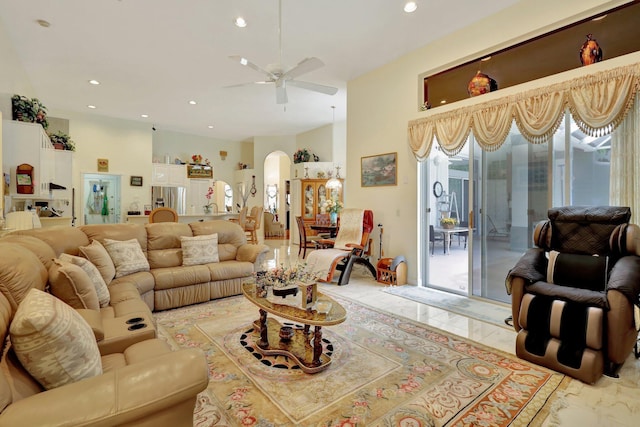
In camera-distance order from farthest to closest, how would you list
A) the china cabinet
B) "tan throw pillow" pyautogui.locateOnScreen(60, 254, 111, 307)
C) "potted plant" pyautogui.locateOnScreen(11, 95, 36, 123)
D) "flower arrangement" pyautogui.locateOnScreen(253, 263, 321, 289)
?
the china cabinet
"potted plant" pyautogui.locateOnScreen(11, 95, 36, 123)
"flower arrangement" pyautogui.locateOnScreen(253, 263, 321, 289)
"tan throw pillow" pyautogui.locateOnScreen(60, 254, 111, 307)

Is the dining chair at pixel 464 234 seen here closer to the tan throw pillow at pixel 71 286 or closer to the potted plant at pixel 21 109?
the tan throw pillow at pixel 71 286

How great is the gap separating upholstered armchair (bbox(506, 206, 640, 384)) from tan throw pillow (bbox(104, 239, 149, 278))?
381cm

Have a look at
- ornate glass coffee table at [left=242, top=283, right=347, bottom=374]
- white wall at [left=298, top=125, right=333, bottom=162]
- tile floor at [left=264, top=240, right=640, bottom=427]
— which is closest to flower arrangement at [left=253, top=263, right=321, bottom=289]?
ornate glass coffee table at [left=242, top=283, right=347, bottom=374]

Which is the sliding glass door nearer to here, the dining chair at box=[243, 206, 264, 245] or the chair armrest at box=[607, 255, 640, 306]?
the chair armrest at box=[607, 255, 640, 306]

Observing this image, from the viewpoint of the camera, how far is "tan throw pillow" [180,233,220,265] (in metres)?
3.98

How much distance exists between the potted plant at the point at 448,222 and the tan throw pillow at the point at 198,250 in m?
3.34

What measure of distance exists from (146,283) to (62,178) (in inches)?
155

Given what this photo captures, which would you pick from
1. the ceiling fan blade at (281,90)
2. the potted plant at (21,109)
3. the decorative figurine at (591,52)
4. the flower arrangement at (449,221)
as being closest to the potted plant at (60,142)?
the potted plant at (21,109)

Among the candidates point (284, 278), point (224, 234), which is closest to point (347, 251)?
point (224, 234)

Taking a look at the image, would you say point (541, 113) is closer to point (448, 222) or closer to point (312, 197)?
point (448, 222)

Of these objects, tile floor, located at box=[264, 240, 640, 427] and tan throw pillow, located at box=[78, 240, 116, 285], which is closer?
tile floor, located at box=[264, 240, 640, 427]

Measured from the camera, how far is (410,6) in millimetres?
3510

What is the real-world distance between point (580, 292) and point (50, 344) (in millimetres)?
3191

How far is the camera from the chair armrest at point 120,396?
0.98m
